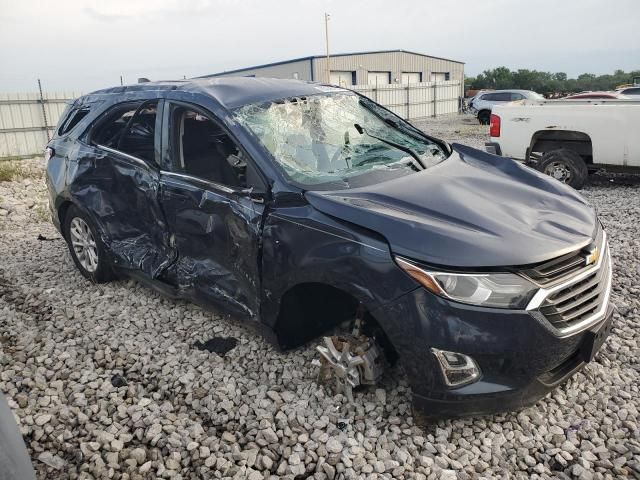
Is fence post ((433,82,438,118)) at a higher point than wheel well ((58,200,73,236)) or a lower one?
higher

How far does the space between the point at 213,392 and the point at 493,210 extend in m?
2.00

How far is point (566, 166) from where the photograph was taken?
8383 mm

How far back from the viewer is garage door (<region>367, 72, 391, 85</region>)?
40.1 metres

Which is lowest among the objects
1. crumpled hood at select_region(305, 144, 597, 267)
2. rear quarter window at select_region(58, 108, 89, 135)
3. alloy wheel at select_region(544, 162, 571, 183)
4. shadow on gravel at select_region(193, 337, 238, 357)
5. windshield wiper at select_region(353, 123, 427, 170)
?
shadow on gravel at select_region(193, 337, 238, 357)

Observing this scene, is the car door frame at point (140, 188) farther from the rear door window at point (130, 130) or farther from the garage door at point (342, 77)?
the garage door at point (342, 77)

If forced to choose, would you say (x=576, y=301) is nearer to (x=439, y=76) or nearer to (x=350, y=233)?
(x=350, y=233)

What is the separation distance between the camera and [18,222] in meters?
8.20

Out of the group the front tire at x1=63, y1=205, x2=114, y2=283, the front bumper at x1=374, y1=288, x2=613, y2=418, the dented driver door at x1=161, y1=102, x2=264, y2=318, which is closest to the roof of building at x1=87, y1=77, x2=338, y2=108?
the dented driver door at x1=161, y1=102, x2=264, y2=318

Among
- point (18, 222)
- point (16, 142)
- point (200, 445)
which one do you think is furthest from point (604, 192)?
point (16, 142)

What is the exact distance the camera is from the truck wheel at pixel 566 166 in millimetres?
8227

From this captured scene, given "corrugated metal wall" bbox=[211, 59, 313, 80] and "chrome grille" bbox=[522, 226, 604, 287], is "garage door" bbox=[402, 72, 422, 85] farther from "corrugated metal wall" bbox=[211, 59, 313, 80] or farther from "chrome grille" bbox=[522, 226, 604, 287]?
"chrome grille" bbox=[522, 226, 604, 287]

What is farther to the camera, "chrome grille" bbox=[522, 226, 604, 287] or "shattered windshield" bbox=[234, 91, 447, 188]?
"shattered windshield" bbox=[234, 91, 447, 188]

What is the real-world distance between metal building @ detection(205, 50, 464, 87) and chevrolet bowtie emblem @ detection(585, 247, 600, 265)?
32.3 metres

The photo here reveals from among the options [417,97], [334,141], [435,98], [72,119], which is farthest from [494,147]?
[435,98]
